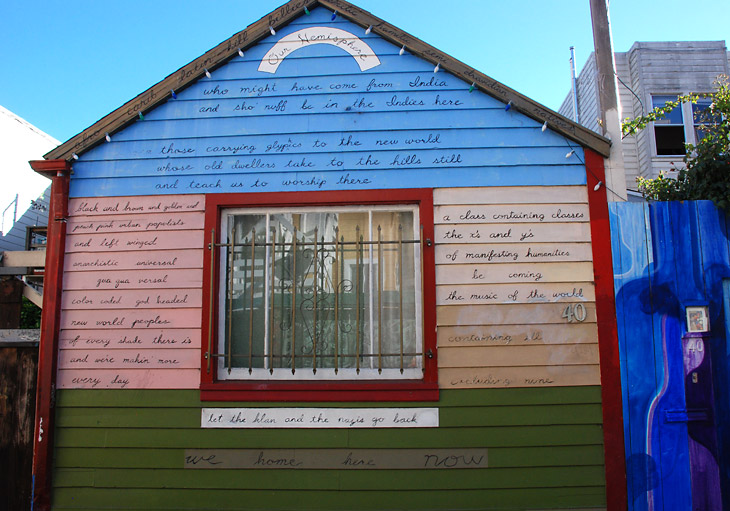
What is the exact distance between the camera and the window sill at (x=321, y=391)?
369cm

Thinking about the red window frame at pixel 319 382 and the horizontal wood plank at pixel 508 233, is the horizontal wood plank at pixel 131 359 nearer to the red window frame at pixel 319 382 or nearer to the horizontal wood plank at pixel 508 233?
the red window frame at pixel 319 382

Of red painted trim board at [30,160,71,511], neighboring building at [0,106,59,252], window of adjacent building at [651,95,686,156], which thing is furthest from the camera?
window of adjacent building at [651,95,686,156]

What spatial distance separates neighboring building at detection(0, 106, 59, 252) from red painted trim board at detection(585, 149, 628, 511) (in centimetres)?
943

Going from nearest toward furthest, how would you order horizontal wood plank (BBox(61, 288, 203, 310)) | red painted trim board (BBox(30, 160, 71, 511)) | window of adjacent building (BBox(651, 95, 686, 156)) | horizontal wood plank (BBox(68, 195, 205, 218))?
red painted trim board (BBox(30, 160, 71, 511)) → horizontal wood plank (BBox(61, 288, 203, 310)) → horizontal wood plank (BBox(68, 195, 205, 218)) → window of adjacent building (BBox(651, 95, 686, 156))

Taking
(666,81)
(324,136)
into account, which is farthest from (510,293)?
(666,81)

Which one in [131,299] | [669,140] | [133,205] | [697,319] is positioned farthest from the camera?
[669,140]

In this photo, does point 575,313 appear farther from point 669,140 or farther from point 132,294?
point 669,140

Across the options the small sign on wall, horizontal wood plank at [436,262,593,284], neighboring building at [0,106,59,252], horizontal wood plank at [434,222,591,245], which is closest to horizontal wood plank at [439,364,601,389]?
horizontal wood plank at [436,262,593,284]

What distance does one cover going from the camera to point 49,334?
12.9 ft

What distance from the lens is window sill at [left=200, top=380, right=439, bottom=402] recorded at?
3691mm

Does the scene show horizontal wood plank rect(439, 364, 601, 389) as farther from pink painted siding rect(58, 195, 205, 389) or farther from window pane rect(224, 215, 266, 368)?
pink painted siding rect(58, 195, 205, 389)

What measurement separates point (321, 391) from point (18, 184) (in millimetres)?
9373

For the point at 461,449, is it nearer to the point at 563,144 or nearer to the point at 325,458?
the point at 325,458

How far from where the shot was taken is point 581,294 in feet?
12.3
